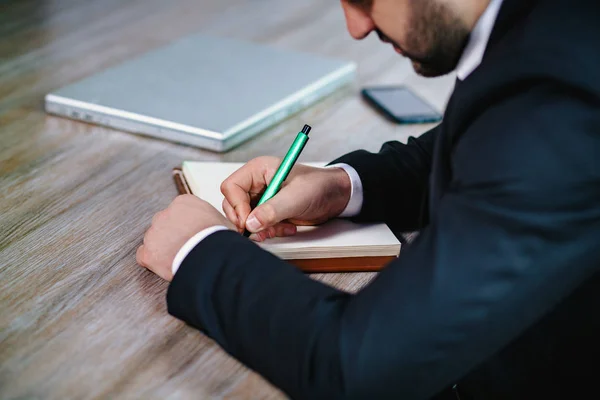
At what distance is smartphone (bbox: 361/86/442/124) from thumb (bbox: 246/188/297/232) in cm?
48

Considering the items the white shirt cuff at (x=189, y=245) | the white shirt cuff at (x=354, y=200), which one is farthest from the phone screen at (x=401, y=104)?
the white shirt cuff at (x=189, y=245)

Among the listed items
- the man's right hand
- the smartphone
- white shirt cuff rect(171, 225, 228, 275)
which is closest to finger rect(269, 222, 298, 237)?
the man's right hand

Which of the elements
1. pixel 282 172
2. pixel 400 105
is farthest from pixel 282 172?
pixel 400 105

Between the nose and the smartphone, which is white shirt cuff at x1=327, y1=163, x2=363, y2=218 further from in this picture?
the smartphone

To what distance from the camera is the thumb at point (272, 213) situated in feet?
2.71

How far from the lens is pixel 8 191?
0.99m

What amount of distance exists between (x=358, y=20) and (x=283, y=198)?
0.73 feet

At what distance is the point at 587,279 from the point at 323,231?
31cm

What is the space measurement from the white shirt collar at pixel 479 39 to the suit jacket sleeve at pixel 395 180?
221 millimetres

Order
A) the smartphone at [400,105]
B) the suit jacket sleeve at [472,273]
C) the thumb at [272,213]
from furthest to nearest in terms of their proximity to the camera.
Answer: the smartphone at [400,105] → the thumb at [272,213] → the suit jacket sleeve at [472,273]

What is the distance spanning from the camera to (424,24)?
28.3 inches

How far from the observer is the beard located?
27.8 inches

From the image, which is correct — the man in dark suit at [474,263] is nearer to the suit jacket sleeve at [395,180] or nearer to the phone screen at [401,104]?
the suit jacket sleeve at [395,180]

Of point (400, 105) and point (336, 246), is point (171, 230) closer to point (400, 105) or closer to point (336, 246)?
point (336, 246)
